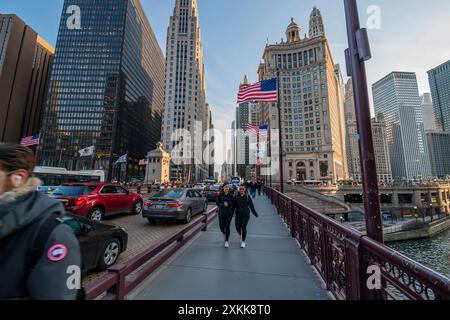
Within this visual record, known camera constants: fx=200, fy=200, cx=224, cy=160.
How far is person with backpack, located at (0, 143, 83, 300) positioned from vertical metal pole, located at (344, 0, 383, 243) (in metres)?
3.30

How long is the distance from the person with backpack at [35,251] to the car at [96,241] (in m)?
3.39

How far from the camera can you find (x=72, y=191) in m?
8.09

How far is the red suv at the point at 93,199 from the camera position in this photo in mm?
7594

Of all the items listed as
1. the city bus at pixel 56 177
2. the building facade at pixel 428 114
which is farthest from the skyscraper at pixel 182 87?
the building facade at pixel 428 114

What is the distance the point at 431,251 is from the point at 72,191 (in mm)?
38341

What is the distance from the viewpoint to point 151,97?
132000 mm

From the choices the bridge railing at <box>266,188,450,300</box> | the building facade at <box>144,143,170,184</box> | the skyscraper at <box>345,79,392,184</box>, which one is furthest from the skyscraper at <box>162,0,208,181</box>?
the skyscraper at <box>345,79,392,184</box>

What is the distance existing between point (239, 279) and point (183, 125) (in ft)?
329

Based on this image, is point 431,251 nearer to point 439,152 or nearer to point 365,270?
point 365,270

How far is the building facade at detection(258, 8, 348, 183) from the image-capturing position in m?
73.2

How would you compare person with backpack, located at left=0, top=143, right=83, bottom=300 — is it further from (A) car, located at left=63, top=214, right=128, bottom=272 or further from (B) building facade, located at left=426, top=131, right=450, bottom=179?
(B) building facade, located at left=426, top=131, right=450, bottom=179

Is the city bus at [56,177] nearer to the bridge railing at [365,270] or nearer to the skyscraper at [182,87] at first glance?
the bridge railing at [365,270]
